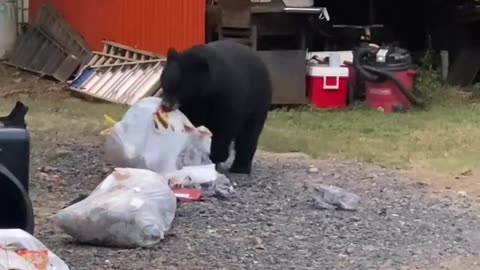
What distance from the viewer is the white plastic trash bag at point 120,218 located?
5.29 meters

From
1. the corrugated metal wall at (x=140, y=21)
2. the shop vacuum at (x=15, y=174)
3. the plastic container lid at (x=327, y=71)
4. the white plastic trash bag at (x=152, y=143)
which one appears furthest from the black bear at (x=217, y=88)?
the corrugated metal wall at (x=140, y=21)

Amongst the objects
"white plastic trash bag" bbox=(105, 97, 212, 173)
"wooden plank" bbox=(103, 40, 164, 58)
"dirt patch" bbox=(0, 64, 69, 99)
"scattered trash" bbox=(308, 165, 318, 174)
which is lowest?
"dirt patch" bbox=(0, 64, 69, 99)

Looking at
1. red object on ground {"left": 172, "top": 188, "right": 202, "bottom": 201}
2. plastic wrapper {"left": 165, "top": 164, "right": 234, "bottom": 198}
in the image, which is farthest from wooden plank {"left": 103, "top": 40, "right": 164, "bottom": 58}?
red object on ground {"left": 172, "top": 188, "right": 202, "bottom": 201}

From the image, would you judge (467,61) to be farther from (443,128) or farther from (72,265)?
(72,265)

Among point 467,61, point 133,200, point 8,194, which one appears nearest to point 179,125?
point 133,200

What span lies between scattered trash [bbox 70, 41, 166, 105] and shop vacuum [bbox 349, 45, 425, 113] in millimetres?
2277

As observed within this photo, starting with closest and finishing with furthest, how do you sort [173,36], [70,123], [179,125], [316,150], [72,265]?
[72,265] → [179,125] → [316,150] → [70,123] → [173,36]

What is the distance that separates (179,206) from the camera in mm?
6328

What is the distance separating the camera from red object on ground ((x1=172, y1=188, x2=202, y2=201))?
6.47m

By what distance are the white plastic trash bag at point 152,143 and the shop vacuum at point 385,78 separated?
5.23 meters

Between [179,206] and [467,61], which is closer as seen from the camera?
[179,206]

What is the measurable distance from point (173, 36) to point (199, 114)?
5.40 m

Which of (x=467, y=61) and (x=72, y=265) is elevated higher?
(x=72, y=265)

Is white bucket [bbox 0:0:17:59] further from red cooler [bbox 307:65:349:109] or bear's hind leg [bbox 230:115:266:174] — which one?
bear's hind leg [bbox 230:115:266:174]
